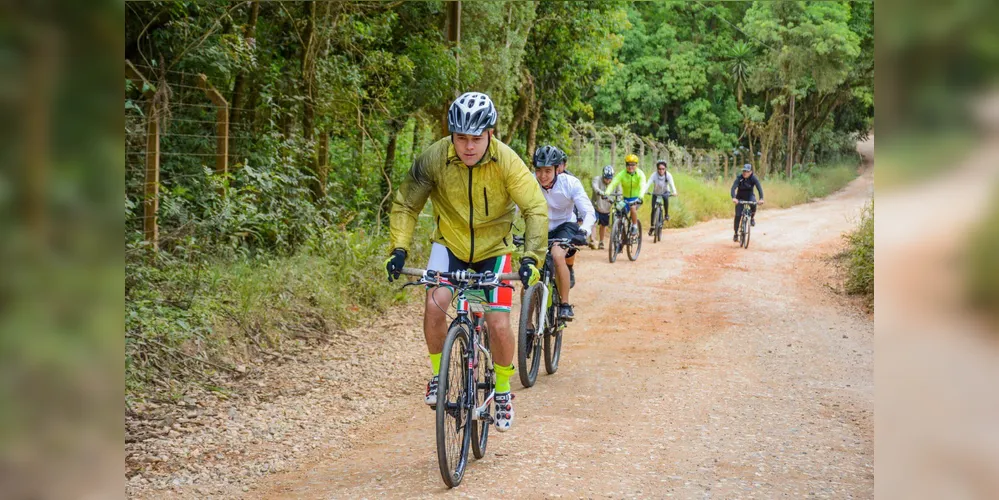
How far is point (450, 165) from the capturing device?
527 centimetres

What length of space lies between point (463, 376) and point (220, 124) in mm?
6318

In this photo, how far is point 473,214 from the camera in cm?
Answer: 530

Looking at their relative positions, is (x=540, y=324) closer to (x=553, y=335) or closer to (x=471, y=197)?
(x=553, y=335)

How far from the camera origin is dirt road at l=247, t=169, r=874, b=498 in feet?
17.1

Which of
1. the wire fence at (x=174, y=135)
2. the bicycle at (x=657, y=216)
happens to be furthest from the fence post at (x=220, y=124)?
the bicycle at (x=657, y=216)

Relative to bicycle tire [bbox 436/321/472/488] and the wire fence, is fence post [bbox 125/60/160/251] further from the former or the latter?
bicycle tire [bbox 436/321/472/488]

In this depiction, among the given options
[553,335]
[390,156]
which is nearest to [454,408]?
[553,335]

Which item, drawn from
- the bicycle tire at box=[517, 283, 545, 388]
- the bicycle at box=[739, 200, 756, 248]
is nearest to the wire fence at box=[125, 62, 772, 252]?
the bicycle tire at box=[517, 283, 545, 388]

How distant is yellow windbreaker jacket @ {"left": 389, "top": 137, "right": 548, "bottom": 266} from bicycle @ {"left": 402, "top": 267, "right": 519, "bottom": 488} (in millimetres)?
290

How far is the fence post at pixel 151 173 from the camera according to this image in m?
8.61

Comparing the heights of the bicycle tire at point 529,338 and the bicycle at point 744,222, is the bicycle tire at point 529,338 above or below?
below

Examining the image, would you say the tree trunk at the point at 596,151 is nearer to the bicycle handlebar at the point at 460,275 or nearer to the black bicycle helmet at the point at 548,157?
the black bicycle helmet at the point at 548,157
